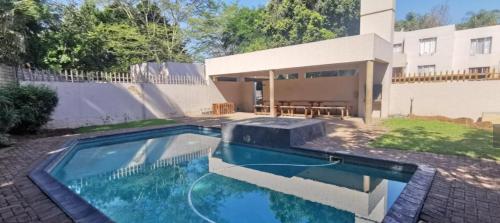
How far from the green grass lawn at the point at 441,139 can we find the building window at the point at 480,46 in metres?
14.6

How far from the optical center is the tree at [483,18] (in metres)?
32.5

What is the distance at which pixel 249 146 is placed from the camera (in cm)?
690

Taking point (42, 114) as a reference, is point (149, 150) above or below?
below

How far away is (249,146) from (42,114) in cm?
679

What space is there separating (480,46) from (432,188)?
21.4m

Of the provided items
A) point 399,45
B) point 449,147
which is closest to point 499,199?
point 449,147

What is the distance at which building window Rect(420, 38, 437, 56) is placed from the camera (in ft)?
63.2

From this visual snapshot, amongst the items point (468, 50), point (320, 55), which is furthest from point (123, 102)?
point (468, 50)

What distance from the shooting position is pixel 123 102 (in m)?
11.3

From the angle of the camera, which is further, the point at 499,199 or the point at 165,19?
the point at 165,19

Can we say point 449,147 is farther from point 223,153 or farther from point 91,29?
point 91,29

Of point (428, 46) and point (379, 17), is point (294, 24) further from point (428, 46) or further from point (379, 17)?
point (379, 17)

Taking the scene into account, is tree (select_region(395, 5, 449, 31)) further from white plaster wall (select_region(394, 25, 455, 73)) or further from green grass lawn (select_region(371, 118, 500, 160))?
green grass lawn (select_region(371, 118, 500, 160))

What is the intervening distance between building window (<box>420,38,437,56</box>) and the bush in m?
23.2
